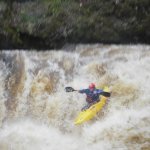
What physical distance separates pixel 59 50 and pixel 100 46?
3.16 feet

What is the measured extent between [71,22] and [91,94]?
198 centimetres

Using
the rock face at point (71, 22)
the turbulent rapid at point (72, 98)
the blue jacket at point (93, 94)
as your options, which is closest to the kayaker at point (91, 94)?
the blue jacket at point (93, 94)

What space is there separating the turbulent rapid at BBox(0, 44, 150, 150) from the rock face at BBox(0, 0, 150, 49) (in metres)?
0.23

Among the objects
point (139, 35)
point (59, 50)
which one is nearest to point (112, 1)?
point (139, 35)

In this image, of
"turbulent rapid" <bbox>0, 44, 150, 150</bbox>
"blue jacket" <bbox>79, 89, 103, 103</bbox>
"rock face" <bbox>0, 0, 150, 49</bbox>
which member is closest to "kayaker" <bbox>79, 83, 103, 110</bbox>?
"blue jacket" <bbox>79, 89, 103, 103</bbox>

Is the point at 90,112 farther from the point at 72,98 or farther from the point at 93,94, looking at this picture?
the point at 72,98

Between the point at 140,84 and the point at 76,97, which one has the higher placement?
the point at 140,84

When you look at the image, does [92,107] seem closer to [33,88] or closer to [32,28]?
[33,88]

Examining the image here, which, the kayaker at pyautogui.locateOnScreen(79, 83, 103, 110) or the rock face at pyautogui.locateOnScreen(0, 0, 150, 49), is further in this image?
the rock face at pyautogui.locateOnScreen(0, 0, 150, 49)

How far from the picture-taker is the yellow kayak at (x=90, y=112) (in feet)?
24.9

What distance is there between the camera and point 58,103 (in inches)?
322

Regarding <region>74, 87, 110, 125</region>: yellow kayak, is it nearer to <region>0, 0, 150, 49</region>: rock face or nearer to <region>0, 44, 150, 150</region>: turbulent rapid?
<region>0, 44, 150, 150</region>: turbulent rapid

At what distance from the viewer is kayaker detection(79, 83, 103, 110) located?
7.70 meters

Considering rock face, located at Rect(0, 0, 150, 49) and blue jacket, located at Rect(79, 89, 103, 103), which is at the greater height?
rock face, located at Rect(0, 0, 150, 49)
